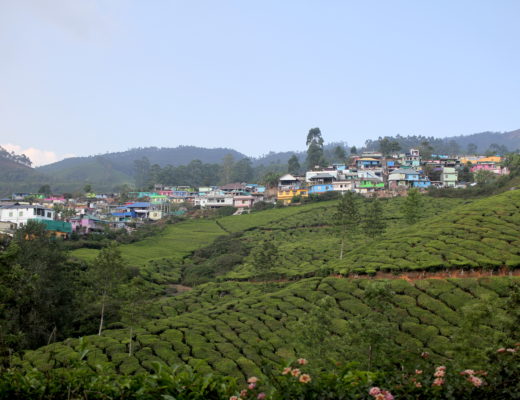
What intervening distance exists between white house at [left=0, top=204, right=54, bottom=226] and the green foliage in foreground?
174 feet

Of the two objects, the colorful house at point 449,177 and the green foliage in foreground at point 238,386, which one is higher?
the colorful house at point 449,177

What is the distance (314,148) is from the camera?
10450 cm

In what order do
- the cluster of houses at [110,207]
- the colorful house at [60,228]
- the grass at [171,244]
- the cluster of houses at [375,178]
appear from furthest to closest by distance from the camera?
the cluster of houses at [375,178], the cluster of houses at [110,207], the colorful house at [60,228], the grass at [171,244]

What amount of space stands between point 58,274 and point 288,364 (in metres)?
27.2

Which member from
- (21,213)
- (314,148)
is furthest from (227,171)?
(21,213)

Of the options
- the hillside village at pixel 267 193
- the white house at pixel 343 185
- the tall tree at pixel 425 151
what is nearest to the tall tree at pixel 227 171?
the hillside village at pixel 267 193

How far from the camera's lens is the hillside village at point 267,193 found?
70.6m

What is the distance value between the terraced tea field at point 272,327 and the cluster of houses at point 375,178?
48.5 meters

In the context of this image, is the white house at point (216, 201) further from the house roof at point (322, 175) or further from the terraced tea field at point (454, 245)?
the terraced tea field at point (454, 245)

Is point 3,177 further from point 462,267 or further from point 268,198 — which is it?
point 462,267

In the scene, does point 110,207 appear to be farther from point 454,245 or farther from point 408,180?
point 454,245

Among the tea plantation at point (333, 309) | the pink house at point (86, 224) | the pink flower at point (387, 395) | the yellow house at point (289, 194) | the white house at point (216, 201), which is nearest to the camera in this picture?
the pink flower at point (387, 395)

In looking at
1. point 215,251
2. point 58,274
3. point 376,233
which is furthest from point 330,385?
point 215,251

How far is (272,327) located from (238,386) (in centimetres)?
1749
